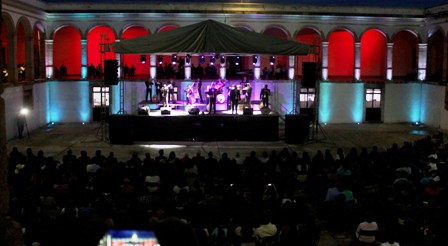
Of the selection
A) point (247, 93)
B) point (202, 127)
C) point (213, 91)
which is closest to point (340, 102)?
point (247, 93)

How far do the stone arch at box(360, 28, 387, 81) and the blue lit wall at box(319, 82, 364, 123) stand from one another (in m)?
4.03

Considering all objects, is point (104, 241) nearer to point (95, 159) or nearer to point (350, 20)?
point (95, 159)

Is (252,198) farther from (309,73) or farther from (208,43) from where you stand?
(309,73)

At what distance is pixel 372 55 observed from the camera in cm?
3534

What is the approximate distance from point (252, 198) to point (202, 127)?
13309mm

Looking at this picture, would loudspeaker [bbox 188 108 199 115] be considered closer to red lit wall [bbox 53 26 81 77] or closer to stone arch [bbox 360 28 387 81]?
red lit wall [bbox 53 26 81 77]

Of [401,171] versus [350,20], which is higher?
[350,20]

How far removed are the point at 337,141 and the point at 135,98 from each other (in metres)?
11.5

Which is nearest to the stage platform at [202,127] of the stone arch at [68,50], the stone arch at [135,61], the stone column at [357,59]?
the stone column at [357,59]

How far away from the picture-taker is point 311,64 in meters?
24.0

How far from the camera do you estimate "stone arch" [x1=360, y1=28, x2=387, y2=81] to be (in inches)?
1384

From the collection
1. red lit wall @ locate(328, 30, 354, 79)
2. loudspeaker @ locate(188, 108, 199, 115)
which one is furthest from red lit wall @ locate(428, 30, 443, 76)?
loudspeaker @ locate(188, 108, 199, 115)

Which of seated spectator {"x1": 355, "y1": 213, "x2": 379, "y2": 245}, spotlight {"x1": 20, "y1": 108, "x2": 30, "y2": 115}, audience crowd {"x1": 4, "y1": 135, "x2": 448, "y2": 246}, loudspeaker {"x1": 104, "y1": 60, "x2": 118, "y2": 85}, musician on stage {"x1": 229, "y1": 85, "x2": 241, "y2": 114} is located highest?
→ loudspeaker {"x1": 104, "y1": 60, "x2": 118, "y2": 85}

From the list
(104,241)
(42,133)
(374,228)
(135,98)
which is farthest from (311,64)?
(104,241)
